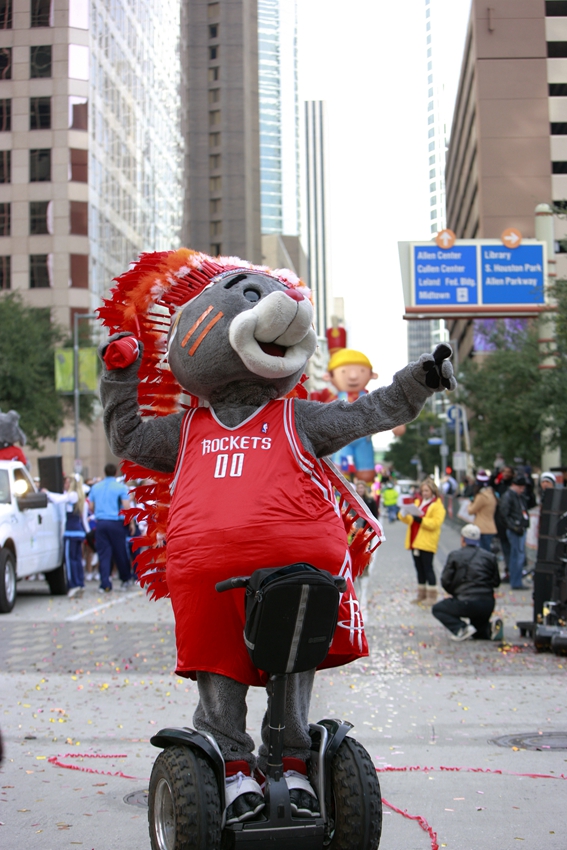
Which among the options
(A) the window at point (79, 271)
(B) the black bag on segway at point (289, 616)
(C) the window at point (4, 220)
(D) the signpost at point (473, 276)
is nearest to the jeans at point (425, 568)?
(D) the signpost at point (473, 276)

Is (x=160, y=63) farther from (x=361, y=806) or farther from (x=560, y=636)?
(x=361, y=806)

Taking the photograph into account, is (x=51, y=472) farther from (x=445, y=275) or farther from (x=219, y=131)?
(x=219, y=131)

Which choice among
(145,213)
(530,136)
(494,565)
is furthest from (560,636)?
(145,213)

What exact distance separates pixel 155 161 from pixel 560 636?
6514cm

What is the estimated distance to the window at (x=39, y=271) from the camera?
5244 cm

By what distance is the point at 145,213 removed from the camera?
6644 cm

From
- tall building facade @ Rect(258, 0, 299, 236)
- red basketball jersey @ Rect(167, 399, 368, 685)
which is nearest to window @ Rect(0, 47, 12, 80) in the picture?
red basketball jersey @ Rect(167, 399, 368, 685)

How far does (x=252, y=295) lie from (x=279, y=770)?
1.83 metres

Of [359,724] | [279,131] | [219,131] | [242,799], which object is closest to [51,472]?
[359,724]

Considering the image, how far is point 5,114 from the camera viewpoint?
149 feet

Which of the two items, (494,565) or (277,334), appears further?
(494,565)

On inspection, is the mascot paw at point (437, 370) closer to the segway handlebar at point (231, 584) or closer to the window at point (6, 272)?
the segway handlebar at point (231, 584)

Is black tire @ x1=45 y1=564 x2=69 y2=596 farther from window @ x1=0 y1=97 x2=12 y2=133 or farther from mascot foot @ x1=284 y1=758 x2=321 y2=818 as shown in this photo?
window @ x1=0 y1=97 x2=12 y2=133

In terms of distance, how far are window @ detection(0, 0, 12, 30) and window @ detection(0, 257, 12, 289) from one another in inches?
1474
